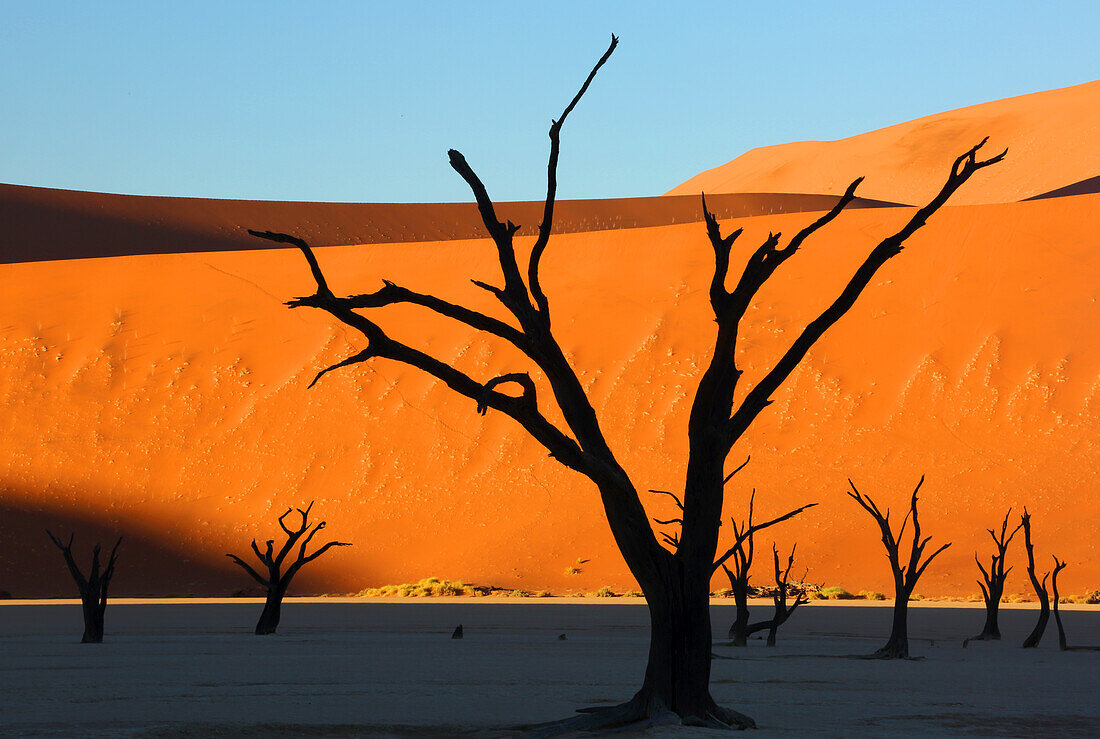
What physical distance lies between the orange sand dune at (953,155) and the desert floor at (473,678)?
203 ft

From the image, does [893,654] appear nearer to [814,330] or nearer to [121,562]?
[814,330]

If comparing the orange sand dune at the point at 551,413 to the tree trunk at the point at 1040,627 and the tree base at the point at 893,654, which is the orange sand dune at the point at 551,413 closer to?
the tree trunk at the point at 1040,627

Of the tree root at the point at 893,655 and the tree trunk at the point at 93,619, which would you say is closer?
the tree root at the point at 893,655

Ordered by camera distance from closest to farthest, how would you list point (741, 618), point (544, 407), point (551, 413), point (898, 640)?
point (898, 640), point (741, 618), point (551, 413), point (544, 407)

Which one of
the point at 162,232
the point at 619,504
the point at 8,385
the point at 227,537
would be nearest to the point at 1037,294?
the point at 227,537

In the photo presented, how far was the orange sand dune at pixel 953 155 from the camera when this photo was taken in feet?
262

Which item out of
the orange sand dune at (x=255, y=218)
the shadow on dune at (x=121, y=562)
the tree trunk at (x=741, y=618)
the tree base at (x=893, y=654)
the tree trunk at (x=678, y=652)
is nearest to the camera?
the tree trunk at (x=678, y=652)

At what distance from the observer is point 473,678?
12750 millimetres

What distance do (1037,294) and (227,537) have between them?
24.4 m

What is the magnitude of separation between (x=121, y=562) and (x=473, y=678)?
23.4 metres

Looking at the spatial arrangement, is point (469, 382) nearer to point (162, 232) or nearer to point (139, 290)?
point (139, 290)

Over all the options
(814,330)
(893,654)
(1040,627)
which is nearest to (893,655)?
(893,654)

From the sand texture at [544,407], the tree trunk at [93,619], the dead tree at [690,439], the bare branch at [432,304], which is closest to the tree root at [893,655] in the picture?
the dead tree at [690,439]

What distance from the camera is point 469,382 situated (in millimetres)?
8008
